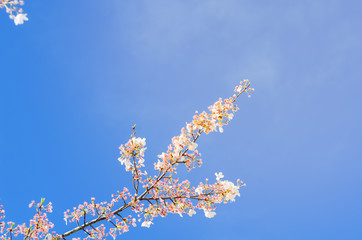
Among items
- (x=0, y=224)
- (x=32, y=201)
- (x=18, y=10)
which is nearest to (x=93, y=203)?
(x=32, y=201)

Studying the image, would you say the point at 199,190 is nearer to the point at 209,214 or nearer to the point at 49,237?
the point at 209,214

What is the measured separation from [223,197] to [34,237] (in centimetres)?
467

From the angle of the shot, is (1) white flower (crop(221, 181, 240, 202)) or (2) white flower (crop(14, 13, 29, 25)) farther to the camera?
(1) white flower (crop(221, 181, 240, 202))

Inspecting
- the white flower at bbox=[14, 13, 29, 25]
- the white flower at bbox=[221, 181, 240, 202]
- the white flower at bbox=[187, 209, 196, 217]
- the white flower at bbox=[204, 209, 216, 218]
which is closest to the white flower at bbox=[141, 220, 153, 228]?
the white flower at bbox=[187, 209, 196, 217]

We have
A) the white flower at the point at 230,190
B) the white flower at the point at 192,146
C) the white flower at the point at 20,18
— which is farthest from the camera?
the white flower at the point at 230,190

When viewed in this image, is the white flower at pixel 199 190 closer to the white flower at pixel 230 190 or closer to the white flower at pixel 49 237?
the white flower at pixel 230 190

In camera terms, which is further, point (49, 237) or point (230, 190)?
point (230, 190)

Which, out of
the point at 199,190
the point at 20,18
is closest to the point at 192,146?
the point at 199,190

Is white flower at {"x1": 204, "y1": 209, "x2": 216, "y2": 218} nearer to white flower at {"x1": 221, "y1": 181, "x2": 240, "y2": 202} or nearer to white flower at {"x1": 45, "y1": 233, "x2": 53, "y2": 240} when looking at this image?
white flower at {"x1": 221, "y1": 181, "x2": 240, "y2": 202}

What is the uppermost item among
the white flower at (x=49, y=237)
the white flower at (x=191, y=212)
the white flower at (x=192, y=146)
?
the white flower at (x=192, y=146)

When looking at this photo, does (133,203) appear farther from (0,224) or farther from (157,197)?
(0,224)

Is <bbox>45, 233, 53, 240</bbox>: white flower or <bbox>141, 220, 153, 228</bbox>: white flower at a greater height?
<bbox>45, 233, 53, 240</bbox>: white flower

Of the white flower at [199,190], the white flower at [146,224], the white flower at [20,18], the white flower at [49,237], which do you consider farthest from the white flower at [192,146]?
the white flower at [20,18]

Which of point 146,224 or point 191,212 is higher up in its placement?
point 146,224
